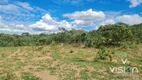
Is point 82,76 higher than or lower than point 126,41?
lower

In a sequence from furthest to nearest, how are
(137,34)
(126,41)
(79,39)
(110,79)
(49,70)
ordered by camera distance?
(79,39)
(137,34)
(126,41)
(49,70)
(110,79)

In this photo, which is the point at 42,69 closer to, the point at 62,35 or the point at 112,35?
the point at 112,35

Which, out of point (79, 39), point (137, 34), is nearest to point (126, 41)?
point (137, 34)

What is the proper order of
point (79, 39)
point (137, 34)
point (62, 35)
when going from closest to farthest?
1. point (137, 34)
2. point (79, 39)
3. point (62, 35)

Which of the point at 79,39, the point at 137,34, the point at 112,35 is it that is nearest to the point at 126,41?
the point at 112,35

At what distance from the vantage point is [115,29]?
3172cm

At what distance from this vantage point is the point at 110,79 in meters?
10.7

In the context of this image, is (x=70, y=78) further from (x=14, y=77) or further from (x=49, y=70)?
(x=14, y=77)

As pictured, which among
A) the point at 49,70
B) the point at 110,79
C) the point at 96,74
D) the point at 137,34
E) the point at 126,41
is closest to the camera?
the point at 110,79

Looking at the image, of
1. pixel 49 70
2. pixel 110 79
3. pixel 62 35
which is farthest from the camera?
pixel 62 35

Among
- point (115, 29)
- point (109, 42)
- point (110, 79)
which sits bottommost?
point (110, 79)

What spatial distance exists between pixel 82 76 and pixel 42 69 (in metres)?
3.42

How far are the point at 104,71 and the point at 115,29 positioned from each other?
20364 millimetres

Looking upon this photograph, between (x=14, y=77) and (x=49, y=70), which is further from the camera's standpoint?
(x=49, y=70)
